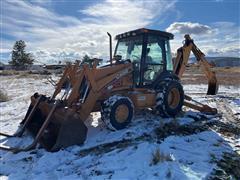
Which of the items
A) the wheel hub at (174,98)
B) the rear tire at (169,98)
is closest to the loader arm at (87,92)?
the rear tire at (169,98)

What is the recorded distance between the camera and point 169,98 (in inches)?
345

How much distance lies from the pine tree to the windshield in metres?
63.4

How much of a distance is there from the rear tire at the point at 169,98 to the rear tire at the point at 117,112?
1294mm

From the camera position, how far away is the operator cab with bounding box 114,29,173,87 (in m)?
8.34

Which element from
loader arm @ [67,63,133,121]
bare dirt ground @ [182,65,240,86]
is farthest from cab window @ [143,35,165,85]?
bare dirt ground @ [182,65,240,86]

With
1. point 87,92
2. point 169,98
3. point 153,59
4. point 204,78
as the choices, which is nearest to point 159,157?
point 87,92

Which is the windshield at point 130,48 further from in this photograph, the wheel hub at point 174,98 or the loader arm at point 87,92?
the loader arm at point 87,92

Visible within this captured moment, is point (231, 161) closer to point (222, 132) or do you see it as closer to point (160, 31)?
point (222, 132)

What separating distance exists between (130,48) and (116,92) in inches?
67.0

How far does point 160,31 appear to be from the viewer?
8.70 meters

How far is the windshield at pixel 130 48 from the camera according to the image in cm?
845

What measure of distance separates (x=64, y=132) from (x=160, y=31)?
14.7ft

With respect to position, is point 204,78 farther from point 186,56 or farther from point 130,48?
point 130,48

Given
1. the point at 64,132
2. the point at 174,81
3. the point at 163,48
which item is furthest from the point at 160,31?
the point at 64,132
